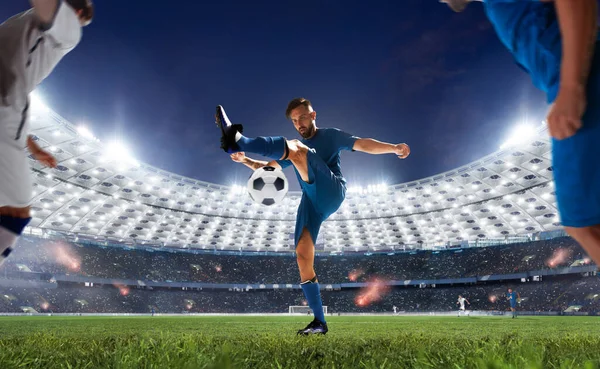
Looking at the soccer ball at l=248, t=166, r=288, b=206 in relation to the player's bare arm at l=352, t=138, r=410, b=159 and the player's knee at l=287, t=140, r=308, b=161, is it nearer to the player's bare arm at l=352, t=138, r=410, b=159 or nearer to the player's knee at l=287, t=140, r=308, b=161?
the player's bare arm at l=352, t=138, r=410, b=159

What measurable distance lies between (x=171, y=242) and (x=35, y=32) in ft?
153

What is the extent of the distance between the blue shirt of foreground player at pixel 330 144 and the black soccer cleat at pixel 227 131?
1179mm

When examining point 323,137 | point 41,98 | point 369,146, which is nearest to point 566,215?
point 369,146

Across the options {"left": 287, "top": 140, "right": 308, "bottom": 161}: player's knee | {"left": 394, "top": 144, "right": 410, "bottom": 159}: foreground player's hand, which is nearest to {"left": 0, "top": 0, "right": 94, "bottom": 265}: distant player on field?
{"left": 287, "top": 140, "right": 308, "bottom": 161}: player's knee

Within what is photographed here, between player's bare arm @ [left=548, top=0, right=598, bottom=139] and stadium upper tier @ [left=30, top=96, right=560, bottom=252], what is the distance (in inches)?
973

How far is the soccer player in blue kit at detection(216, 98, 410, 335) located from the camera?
369 cm

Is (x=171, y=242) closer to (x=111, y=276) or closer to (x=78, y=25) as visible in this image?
(x=111, y=276)

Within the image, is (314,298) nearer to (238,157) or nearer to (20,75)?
(238,157)

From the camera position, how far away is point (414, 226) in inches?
1619

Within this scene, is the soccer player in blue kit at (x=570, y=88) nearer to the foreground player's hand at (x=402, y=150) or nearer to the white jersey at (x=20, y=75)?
the foreground player's hand at (x=402, y=150)

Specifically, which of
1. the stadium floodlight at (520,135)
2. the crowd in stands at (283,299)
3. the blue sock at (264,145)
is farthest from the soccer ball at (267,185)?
the crowd in stands at (283,299)

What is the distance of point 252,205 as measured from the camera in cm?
3959

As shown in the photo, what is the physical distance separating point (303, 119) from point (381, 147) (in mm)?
944

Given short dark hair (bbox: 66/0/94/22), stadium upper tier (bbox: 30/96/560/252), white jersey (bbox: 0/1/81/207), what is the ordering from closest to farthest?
white jersey (bbox: 0/1/81/207)
short dark hair (bbox: 66/0/94/22)
stadium upper tier (bbox: 30/96/560/252)
